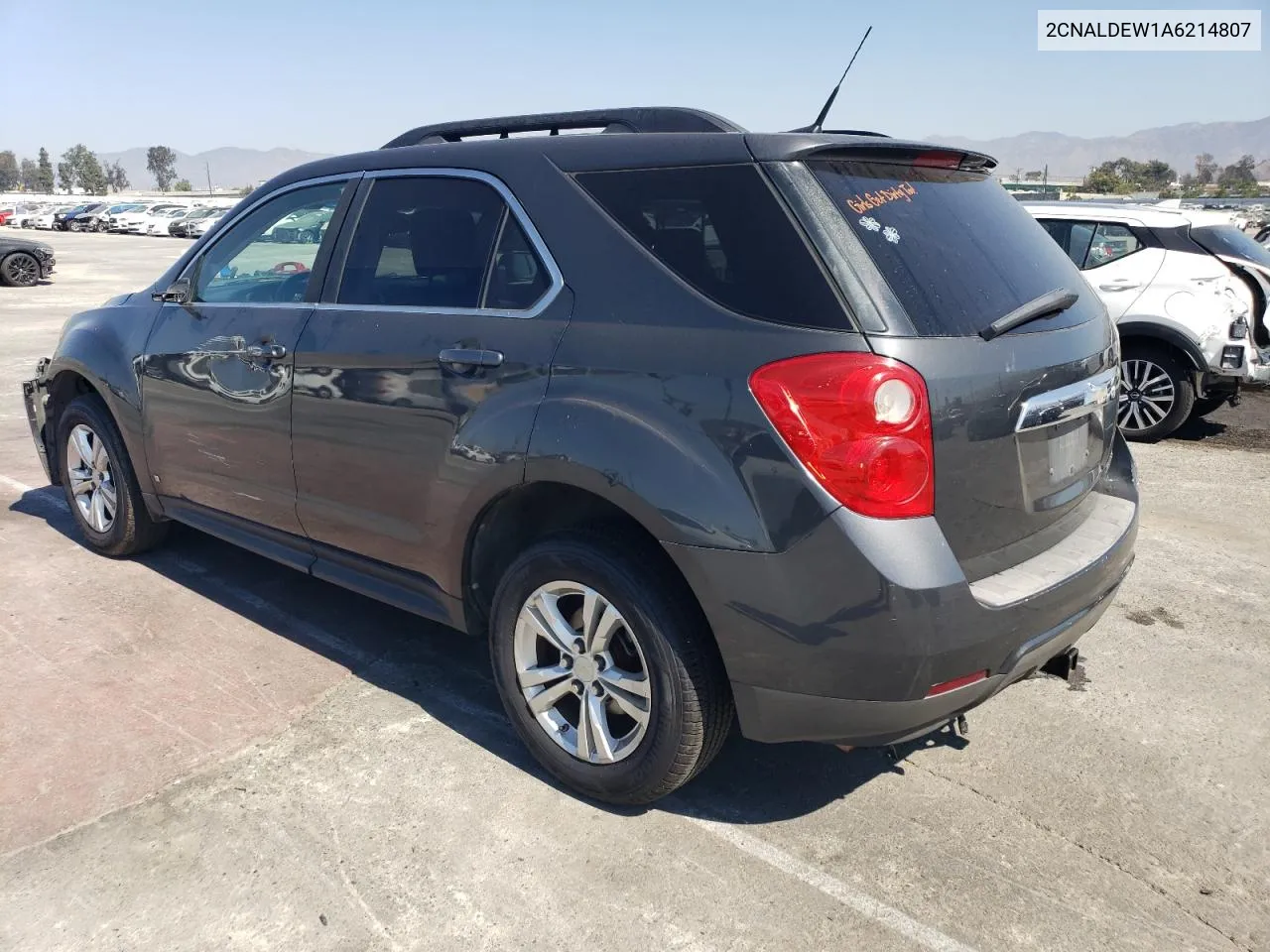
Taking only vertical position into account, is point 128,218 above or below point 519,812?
above

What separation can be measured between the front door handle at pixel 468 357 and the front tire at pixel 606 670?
558mm

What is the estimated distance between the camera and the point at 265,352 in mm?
3785

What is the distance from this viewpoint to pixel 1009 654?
261 cm

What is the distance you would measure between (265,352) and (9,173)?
195283 millimetres

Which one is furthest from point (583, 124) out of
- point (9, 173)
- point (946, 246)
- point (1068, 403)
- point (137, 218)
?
point (9, 173)

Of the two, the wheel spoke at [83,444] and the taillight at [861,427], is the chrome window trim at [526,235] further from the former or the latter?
the wheel spoke at [83,444]

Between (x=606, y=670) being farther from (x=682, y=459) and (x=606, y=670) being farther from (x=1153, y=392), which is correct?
(x=1153, y=392)

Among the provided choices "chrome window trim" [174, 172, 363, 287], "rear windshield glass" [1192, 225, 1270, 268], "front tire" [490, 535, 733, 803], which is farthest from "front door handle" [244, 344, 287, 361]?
"rear windshield glass" [1192, 225, 1270, 268]

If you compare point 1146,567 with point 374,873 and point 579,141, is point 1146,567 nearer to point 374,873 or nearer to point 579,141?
Result: point 579,141

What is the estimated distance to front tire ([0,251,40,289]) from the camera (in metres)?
21.4

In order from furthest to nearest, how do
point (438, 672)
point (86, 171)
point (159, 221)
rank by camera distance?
point (86, 171) < point (159, 221) < point (438, 672)

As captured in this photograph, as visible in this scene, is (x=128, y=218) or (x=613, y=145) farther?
(x=128, y=218)

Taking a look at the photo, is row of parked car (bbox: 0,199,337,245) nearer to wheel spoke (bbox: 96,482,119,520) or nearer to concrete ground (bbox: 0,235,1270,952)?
wheel spoke (bbox: 96,482,119,520)

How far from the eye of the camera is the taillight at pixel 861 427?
2.42 metres
